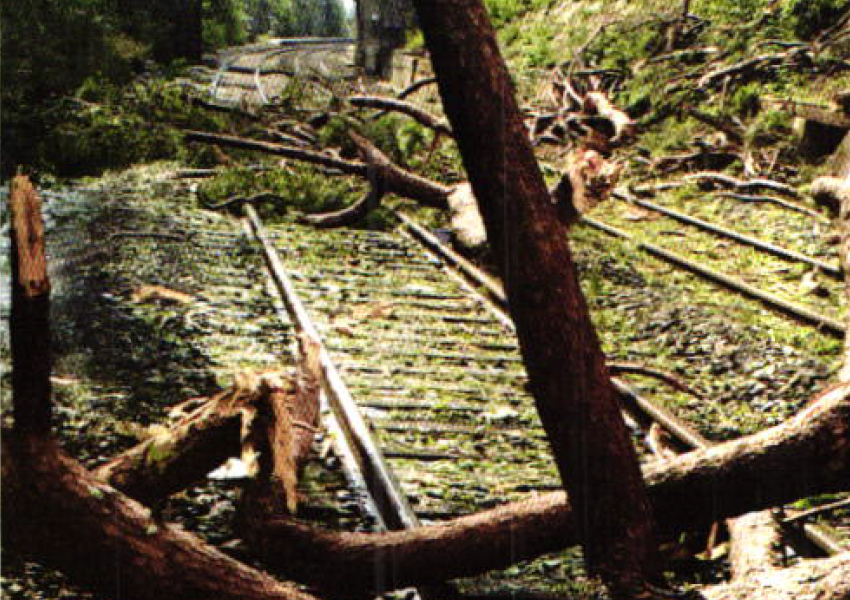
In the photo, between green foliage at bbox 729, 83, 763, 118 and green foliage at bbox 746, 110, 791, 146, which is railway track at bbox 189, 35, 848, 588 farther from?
green foliage at bbox 729, 83, 763, 118

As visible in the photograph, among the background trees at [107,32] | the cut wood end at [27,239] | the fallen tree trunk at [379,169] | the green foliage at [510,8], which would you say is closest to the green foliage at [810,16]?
the green foliage at [510,8]

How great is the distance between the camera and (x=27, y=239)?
2.47 m

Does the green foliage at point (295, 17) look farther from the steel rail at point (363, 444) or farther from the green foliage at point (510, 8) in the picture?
the green foliage at point (510, 8)

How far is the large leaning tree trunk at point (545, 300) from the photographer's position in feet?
8.86

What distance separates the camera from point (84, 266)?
20.8ft

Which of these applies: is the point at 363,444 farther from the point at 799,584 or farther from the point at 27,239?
the point at 27,239

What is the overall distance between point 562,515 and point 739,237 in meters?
5.87

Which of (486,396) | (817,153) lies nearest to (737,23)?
(817,153)

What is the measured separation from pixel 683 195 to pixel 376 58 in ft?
23.6

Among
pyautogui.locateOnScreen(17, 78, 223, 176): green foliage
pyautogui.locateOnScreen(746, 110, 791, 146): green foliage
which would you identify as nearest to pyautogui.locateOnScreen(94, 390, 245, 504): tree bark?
pyautogui.locateOnScreen(17, 78, 223, 176): green foliage

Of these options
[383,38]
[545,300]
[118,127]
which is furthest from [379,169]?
[545,300]

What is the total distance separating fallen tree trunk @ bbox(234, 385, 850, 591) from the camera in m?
3.11

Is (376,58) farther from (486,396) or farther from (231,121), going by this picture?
(486,396)

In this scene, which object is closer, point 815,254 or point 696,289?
point 696,289
